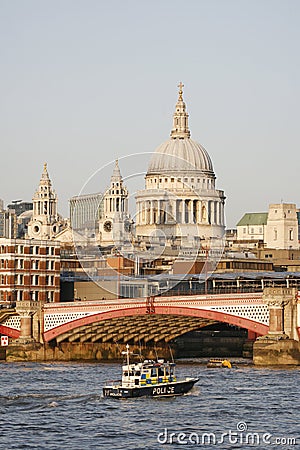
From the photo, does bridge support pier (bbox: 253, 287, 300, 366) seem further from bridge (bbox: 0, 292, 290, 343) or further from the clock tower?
the clock tower

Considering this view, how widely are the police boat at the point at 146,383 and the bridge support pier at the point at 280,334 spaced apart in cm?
2324

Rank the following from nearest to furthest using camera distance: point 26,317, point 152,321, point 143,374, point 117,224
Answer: point 143,374, point 152,321, point 26,317, point 117,224

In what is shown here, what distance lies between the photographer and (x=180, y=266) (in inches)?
6875

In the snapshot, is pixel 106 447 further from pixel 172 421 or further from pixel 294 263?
pixel 294 263

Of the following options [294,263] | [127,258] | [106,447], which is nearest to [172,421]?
[106,447]

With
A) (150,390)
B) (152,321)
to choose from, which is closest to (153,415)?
(150,390)

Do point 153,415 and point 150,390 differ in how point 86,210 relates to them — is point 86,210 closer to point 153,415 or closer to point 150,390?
point 150,390

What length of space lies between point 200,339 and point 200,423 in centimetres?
7237

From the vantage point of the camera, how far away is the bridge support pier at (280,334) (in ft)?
368

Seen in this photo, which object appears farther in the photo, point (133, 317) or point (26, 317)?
point (26, 317)

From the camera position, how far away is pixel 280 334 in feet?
372

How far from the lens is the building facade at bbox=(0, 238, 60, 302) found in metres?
150

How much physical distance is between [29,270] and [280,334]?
45228 mm

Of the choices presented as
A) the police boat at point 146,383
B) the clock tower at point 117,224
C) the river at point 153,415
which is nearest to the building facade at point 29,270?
the clock tower at point 117,224
